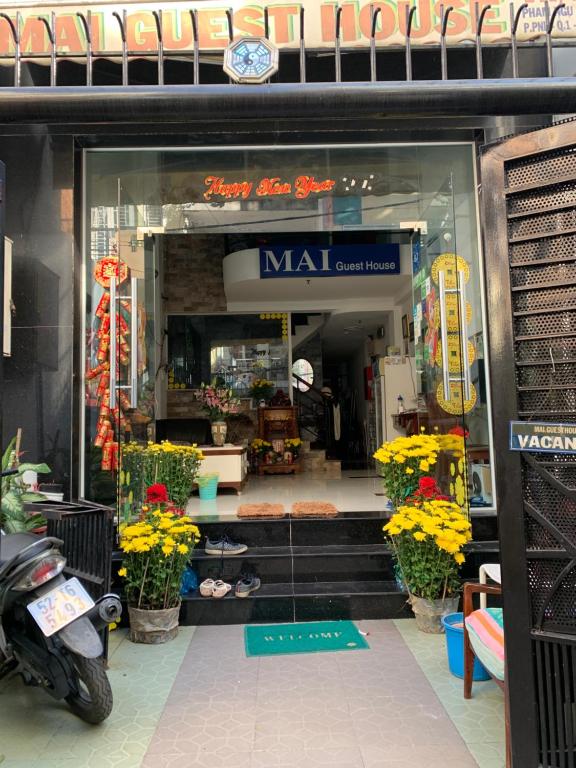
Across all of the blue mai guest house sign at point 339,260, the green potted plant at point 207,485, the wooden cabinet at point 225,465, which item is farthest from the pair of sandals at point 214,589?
the blue mai guest house sign at point 339,260

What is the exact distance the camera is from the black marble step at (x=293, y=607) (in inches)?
139

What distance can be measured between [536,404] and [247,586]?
2439 millimetres

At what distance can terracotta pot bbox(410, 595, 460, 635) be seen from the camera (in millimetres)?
3324

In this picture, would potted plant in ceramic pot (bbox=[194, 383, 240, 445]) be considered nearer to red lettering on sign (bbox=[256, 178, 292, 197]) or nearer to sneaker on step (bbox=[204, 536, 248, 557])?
sneaker on step (bbox=[204, 536, 248, 557])

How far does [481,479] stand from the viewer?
4320 mm

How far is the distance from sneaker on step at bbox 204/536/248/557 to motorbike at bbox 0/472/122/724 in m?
1.55

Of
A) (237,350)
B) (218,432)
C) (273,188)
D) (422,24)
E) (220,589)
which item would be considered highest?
(422,24)

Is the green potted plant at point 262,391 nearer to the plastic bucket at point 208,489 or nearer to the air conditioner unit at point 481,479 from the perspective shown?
the plastic bucket at point 208,489

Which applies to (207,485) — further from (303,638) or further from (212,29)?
(212,29)

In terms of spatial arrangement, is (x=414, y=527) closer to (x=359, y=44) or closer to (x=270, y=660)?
(x=270, y=660)

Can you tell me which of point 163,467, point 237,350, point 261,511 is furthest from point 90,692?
point 237,350

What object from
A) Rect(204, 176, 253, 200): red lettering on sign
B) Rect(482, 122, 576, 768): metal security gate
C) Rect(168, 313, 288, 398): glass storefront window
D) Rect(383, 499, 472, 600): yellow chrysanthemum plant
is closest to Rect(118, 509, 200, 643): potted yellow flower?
Rect(383, 499, 472, 600): yellow chrysanthemum plant

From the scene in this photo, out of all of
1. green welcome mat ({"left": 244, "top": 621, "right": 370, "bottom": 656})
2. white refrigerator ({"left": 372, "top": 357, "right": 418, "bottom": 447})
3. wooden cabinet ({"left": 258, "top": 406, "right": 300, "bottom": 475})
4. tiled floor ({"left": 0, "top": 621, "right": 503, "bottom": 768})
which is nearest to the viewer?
tiled floor ({"left": 0, "top": 621, "right": 503, "bottom": 768})

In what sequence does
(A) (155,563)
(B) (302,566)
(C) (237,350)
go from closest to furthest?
(A) (155,563) → (B) (302,566) → (C) (237,350)
